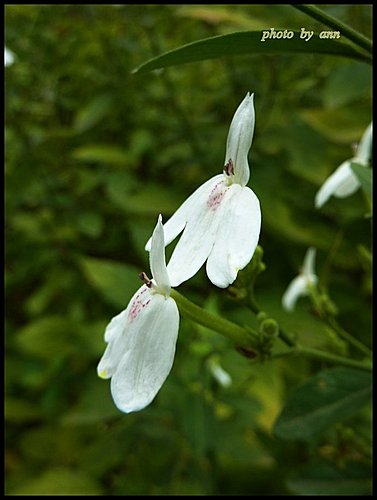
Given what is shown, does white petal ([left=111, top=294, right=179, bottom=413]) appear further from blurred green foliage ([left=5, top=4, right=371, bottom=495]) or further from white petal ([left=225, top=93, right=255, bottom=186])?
blurred green foliage ([left=5, top=4, right=371, bottom=495])

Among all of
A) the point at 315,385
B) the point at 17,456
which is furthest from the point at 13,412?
the point at 315,385

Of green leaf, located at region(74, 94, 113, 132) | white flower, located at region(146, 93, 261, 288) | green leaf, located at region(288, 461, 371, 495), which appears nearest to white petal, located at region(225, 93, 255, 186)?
white flower, located at region(146, 93, 261, 288)

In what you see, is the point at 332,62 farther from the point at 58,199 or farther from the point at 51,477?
the point at 51,477

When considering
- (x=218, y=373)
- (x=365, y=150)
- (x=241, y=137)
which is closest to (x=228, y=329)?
(x=241, y=137)

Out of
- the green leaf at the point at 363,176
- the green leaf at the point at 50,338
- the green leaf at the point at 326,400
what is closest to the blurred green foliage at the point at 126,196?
the green leaf at the point at 50,338

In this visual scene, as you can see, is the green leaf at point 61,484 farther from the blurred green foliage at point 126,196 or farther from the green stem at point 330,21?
the green stem at point 330,21
